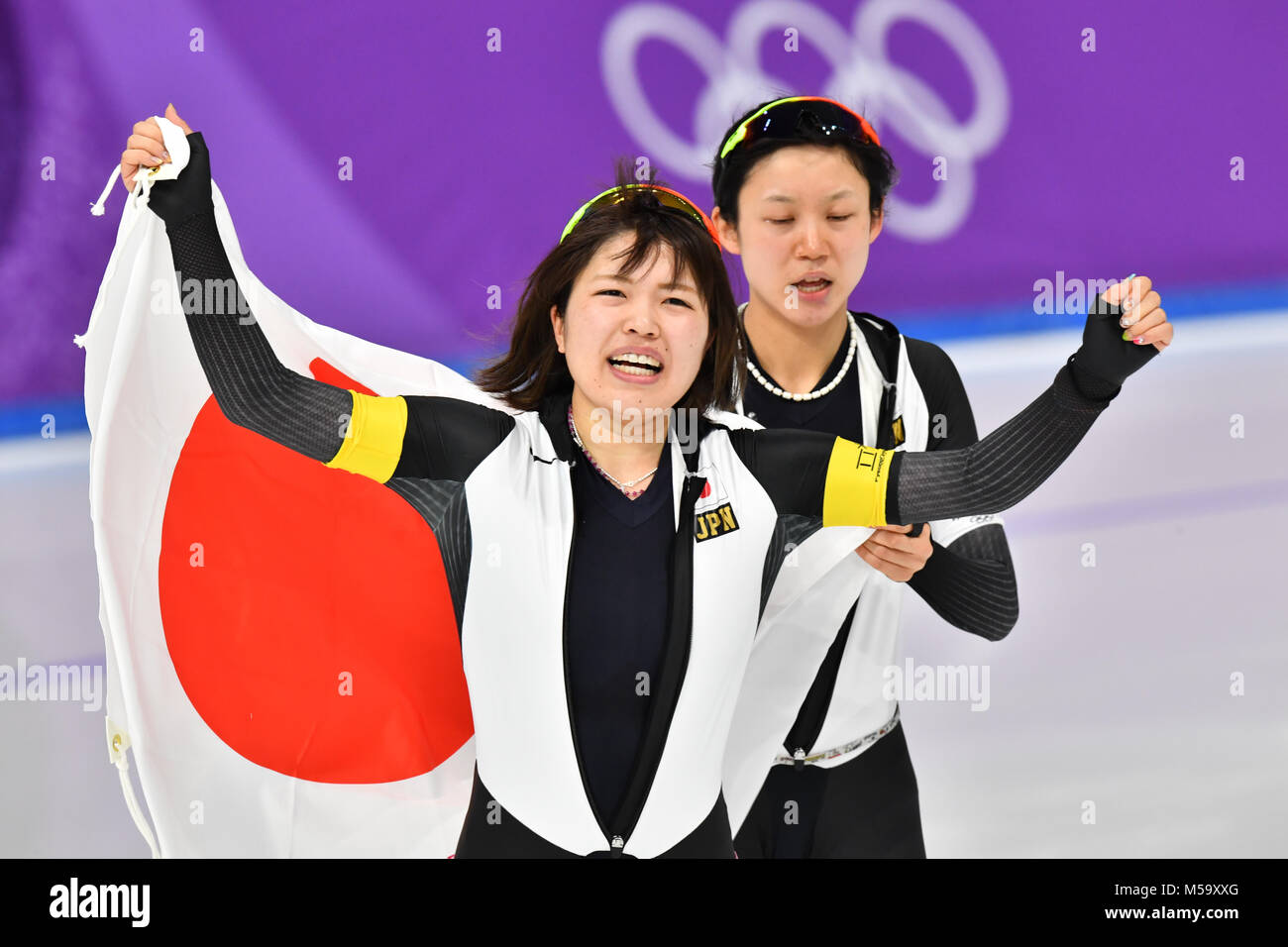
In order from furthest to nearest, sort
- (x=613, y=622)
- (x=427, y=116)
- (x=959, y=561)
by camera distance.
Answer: (x=427, y=116) < (x=959, y=561) < (x=613, y=622)

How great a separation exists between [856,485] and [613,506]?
36cm

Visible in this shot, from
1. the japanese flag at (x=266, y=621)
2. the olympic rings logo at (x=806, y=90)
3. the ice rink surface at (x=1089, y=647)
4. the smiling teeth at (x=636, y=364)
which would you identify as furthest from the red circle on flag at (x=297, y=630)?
the olympic rings logo at (x=806, y=90)

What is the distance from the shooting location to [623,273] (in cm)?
209

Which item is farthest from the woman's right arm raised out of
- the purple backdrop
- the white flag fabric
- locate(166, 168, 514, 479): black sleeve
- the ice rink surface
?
the purple backdrop

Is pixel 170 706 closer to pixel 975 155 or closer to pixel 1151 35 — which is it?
pixel 975 155

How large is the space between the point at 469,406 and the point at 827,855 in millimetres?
1121

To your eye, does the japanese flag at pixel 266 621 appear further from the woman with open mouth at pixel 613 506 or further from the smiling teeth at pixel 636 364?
the smiling teeth at pixel 636 364

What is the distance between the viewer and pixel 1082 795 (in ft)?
12.9

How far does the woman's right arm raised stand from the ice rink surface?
2147 mm

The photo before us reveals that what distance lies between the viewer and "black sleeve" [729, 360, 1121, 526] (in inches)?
79.4

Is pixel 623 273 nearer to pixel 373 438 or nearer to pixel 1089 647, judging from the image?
pixel 373 438

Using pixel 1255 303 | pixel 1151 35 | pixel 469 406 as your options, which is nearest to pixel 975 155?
pixel 1151 35

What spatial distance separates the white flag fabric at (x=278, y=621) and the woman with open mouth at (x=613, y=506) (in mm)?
416

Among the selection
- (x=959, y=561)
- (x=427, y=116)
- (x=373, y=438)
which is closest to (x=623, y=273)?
(x=373, y=438)
